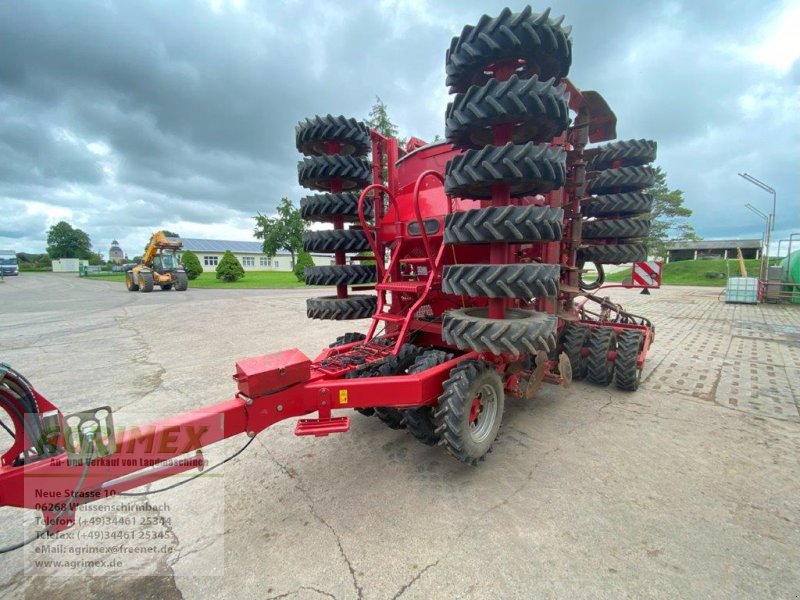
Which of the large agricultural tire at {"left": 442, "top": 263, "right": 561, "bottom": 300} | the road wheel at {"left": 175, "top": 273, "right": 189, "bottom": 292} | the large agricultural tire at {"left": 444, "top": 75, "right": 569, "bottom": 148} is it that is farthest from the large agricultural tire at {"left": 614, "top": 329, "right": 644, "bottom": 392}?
the road wheel at {"left": 175, "top": 273, "right": 189, "bottom": 292}

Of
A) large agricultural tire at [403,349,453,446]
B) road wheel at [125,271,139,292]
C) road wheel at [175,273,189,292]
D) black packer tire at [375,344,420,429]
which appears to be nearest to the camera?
large agricultural tire at [403,349,453,446]

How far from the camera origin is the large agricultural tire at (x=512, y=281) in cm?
238

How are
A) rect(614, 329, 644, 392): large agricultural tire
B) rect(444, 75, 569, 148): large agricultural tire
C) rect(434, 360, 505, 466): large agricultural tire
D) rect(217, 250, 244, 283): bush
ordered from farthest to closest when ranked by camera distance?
rect(217, 250, 244, 283): bush → rect(614, 329, 644, 392): large agricultural tire → rect(434, 360, 505, 466): large agricultural tire → rect(444, 75, 569, 148): large agricultural tire

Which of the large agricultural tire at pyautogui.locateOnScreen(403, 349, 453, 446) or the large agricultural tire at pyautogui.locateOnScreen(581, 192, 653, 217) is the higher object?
the large agricultural tire at pyautogui.locateOnScreen(581, 192, 653, 217)

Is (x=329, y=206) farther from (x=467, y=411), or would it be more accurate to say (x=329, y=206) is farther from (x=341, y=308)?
(x=467, y=411)

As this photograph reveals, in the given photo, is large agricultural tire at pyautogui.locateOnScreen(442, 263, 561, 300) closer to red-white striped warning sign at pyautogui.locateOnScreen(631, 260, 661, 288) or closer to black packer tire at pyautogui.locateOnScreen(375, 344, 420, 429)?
black packer tire at pyautogui.locateOnScreen(375, 344, 420, 429)

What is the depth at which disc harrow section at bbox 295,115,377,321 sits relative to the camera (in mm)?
3854

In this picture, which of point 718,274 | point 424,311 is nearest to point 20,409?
point 424,311

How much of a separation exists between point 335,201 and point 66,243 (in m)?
120

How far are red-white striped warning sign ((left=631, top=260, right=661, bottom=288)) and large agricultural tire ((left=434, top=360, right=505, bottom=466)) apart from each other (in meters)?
4.18

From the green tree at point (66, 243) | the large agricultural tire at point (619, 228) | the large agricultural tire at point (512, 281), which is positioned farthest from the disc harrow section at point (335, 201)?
the green tree at point (66, 243)

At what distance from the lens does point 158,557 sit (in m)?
2.13

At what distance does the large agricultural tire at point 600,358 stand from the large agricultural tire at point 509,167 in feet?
10.1

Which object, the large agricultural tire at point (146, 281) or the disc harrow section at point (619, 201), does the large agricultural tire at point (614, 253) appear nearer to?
the disc harrow section at point (619, 201)
